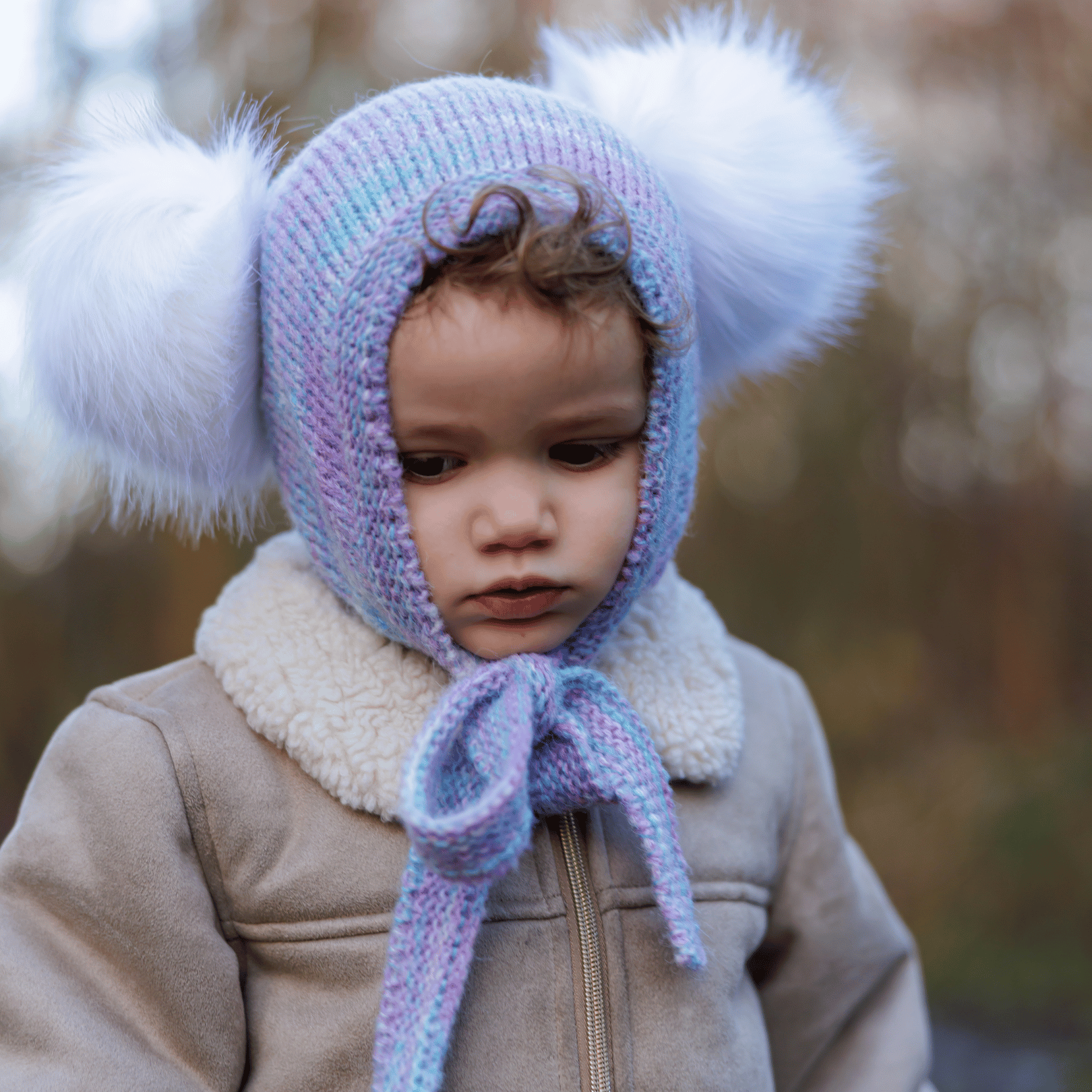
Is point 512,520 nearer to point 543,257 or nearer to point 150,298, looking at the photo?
point 543,257

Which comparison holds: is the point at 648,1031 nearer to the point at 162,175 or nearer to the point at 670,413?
the point at 670,413

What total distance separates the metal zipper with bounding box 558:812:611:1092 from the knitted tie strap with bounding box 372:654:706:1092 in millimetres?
60

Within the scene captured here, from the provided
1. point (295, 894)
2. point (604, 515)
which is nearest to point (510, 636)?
point (604, 515)

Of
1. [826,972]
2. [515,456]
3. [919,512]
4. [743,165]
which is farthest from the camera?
[919,512]

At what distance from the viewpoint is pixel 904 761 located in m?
4.23

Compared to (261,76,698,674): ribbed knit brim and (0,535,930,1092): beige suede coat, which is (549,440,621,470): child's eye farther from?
(0,535,930,1092): beige suede coat

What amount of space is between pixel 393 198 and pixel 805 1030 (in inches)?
42.8

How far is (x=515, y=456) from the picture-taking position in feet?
3.10

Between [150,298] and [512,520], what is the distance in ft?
1.39

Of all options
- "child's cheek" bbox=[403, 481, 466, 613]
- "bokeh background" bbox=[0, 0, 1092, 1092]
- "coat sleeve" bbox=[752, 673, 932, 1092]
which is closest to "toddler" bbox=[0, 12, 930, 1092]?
"child's cheek" bbox=[403, 481, 466, 613]

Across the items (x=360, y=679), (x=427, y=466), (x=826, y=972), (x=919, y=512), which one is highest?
(x=427, y=466)

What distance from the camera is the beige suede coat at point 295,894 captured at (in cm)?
95

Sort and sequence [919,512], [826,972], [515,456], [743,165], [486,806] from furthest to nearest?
[919,512] → [826,972] → [743,165] → [515,456] → [486,806]

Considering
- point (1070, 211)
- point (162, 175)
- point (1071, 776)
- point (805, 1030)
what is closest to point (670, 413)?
point (162, 175)
